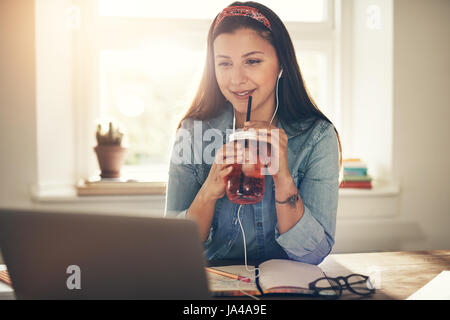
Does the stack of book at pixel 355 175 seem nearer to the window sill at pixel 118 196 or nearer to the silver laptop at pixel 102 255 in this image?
the window sill at pixel 118 196

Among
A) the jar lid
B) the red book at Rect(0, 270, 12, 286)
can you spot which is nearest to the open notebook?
the jar lid

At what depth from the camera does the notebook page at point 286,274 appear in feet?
2.88

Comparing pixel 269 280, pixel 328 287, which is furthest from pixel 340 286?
pixel 269 280

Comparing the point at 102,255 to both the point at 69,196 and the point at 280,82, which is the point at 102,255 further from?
the point at 69,196

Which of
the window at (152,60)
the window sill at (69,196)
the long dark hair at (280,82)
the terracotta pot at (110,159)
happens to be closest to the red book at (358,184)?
the window at (152,60)

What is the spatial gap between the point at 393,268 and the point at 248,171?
0.49 m

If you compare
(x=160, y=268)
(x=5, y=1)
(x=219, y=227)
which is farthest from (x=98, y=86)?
(x=160, y=268)

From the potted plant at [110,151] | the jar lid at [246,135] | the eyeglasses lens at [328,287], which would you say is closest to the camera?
the eyeglasses lens at [328,287]

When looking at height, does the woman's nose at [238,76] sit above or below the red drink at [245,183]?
above

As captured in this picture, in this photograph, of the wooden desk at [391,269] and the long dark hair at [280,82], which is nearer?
the wooden desk at [391,269]

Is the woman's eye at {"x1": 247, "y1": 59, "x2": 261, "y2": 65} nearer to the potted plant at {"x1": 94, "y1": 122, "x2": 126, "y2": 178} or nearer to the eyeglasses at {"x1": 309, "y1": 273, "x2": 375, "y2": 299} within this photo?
the eyeglasses at {"x1": 309, "y1": 273, "x2": 375, "y2": 299}

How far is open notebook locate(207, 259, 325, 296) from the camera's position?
84 cm

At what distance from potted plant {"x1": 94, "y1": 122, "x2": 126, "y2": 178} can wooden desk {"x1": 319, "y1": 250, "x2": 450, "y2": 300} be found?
1.27 meters

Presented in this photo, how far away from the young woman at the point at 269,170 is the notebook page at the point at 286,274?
14cm
